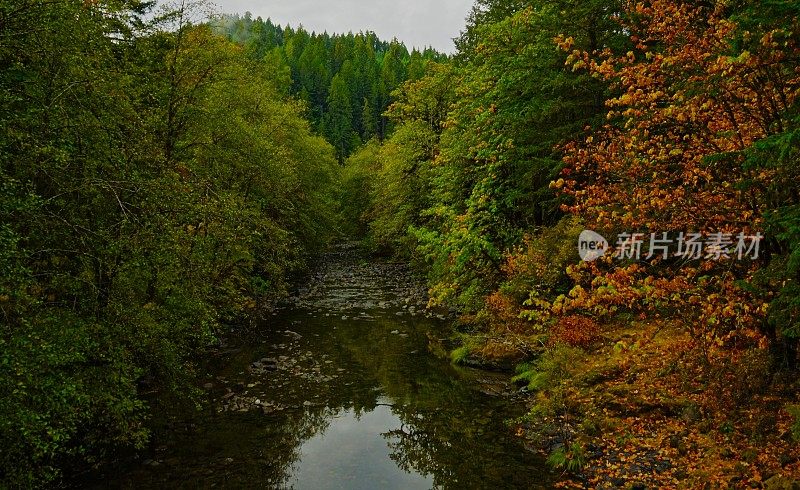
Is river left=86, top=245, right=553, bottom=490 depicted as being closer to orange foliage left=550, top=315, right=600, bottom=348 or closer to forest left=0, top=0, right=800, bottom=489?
forest left=0, top=0, right=800, bottom=489

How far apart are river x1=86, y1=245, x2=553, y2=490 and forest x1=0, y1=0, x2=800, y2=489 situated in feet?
2.43

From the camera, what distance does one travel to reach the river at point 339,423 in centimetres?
1073

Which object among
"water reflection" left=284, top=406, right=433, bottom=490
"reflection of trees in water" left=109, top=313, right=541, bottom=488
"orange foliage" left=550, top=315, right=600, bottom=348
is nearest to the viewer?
"reflection of trees in water" left=109, top=313, right=541, bottom=488

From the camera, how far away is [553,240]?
1669 cm

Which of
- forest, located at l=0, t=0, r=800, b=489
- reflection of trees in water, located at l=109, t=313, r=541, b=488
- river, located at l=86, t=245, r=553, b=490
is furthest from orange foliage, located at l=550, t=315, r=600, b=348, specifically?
reflection of trees in water, located at l=109, t=313, r=541, b=488

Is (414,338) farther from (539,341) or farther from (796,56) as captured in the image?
(796,56)

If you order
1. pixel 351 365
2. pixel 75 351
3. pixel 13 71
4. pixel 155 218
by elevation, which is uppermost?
pixel 13 71

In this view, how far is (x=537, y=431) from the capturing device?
11.8 metres

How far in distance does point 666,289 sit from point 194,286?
9.92 meters

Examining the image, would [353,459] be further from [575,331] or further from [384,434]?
[575,331]

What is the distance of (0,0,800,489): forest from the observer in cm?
765

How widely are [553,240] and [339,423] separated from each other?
8797mm

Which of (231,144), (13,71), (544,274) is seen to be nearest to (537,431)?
(544,274)

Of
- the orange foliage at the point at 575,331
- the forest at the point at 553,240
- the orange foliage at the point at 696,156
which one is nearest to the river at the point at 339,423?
the forest at the point at 553,240
